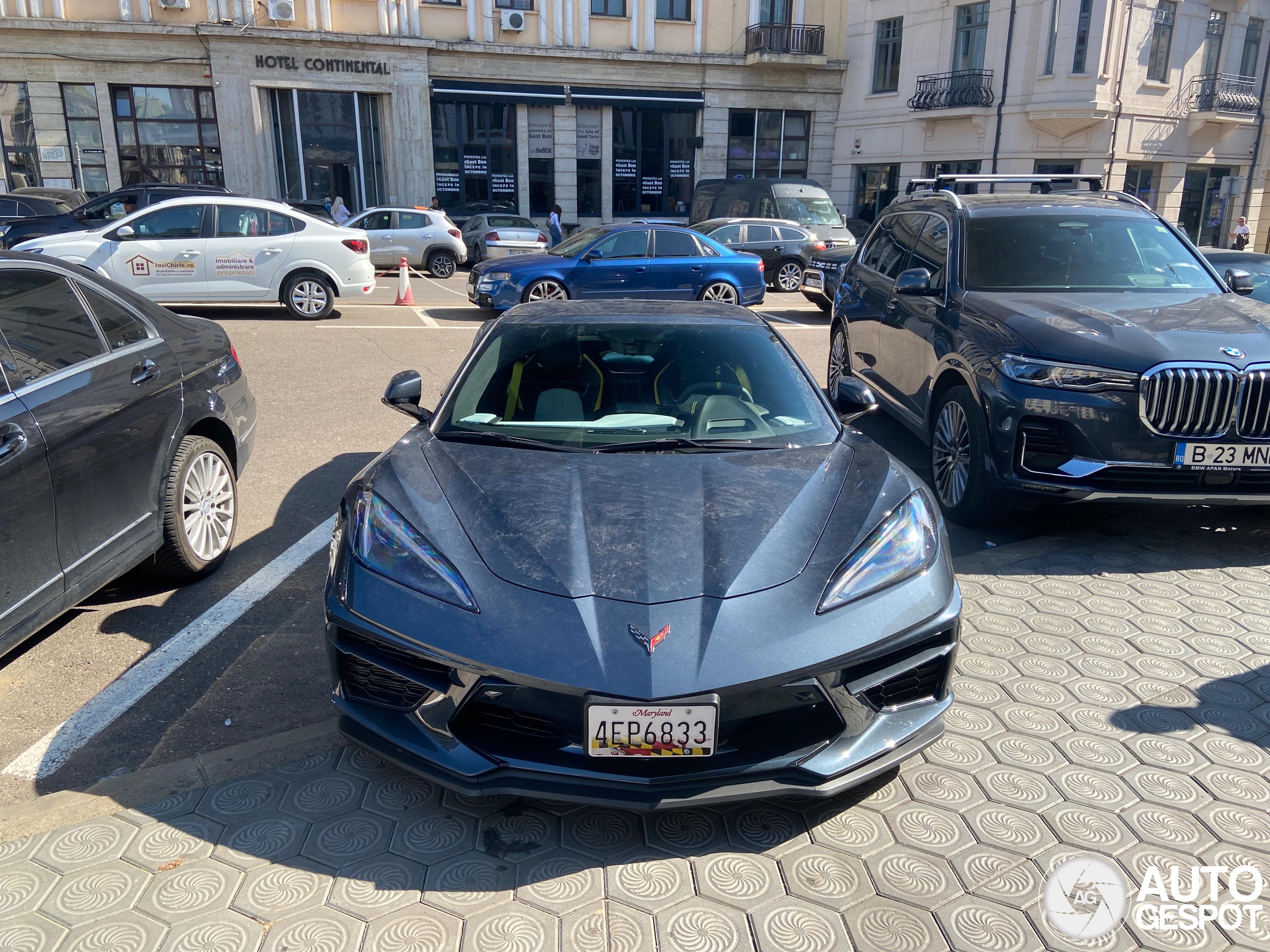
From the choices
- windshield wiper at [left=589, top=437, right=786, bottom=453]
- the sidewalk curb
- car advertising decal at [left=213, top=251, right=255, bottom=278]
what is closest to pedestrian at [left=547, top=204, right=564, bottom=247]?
car advertising decal at [left=213, top=251, right=255, bottom=278]

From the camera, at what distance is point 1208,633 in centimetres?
420

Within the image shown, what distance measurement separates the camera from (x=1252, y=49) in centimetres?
3153

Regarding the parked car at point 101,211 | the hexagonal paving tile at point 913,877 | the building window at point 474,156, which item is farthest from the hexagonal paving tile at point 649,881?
the building window at point 474,156

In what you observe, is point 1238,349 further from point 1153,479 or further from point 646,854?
point 646,854

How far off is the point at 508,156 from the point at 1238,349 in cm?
2805

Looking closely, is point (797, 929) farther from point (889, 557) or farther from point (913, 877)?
point (889, 557)

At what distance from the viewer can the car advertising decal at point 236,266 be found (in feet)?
41.5

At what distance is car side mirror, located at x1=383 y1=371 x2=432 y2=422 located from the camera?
4195 mm

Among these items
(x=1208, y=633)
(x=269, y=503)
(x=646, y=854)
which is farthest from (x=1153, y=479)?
(x=269, y=503)

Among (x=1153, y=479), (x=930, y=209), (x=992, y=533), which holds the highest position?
(x=930, y=209)

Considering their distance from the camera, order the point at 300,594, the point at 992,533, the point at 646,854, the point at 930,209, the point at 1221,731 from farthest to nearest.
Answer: the point at 930,209, the point at 992,533, the point at 300,594, the point at 1221,731, the point at 646,854

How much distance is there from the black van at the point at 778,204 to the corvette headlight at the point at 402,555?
1798 cm

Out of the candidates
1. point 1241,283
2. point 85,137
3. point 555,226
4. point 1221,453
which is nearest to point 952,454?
point 1221,453

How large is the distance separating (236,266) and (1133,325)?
11.4 metres
